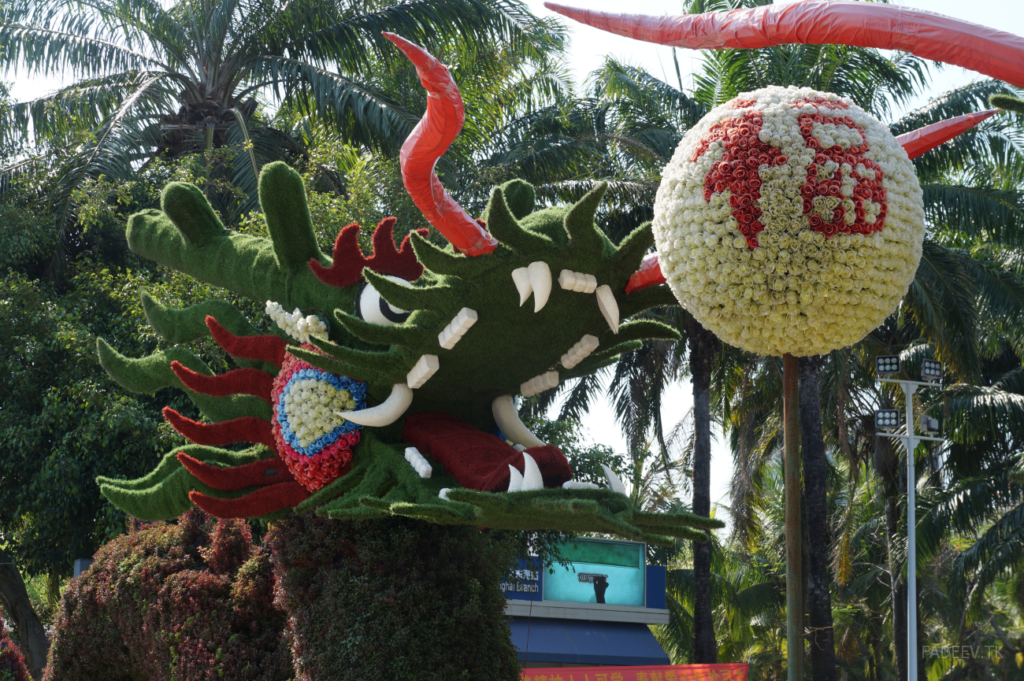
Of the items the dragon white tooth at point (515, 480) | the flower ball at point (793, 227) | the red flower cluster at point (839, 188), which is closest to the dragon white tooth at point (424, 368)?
the dragon white tooth at point (515, 480)

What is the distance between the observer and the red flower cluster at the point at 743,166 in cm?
426

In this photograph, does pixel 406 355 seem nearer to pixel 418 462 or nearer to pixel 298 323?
pixel 418 462

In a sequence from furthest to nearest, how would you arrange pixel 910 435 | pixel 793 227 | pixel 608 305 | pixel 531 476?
pixel 910 435 → pixel 608 305 → pixel 531 476 → pixel 793 227

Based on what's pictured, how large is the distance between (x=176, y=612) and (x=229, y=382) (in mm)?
1647

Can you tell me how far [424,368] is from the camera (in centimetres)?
584

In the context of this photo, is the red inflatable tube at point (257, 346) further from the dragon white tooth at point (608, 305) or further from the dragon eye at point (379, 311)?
the dragon white tooth at point (608, 305)

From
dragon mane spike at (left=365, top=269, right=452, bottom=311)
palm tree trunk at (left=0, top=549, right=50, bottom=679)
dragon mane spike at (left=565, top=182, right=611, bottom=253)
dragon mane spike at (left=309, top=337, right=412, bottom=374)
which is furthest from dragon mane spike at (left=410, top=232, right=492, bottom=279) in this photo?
Answer: palm tree trunk at (left=0, top=549, right=50, bottom=679)

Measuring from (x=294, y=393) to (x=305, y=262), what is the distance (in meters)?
0.95

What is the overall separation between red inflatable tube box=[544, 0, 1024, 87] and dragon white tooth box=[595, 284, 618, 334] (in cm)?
136

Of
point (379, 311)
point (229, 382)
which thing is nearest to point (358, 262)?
point (379, 311)

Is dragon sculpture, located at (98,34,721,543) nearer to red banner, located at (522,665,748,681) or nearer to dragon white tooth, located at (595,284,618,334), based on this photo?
dragon white tooth, located at (595,284,618,334)

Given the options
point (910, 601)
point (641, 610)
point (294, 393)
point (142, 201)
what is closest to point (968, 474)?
point (910, 601)

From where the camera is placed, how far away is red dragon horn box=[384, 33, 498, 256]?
5.02 m

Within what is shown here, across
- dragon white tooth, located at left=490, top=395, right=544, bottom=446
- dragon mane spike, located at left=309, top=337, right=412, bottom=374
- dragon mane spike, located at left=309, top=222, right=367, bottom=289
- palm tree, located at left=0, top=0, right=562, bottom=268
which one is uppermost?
palm tree, located at left=0, top=0, right=562, bottom=268
